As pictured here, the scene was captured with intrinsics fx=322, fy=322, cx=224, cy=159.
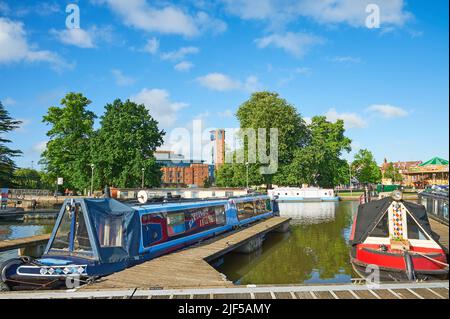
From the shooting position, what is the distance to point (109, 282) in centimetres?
936

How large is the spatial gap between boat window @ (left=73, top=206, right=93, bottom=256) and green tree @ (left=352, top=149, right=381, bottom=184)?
250 feet

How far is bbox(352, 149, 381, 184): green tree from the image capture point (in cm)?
7744

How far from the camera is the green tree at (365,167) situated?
254 ft

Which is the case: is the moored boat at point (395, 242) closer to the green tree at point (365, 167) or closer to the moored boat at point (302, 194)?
the moored boat at point (302, 194)

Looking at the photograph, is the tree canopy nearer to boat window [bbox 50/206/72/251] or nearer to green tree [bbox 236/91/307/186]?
green tree [bbox 236/91/307/186]

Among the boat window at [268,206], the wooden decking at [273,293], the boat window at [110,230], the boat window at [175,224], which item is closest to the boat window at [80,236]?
the boat window at [110,230]

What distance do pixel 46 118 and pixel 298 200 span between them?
143 ft

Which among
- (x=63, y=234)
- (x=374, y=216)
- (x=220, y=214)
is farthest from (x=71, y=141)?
(x=374, y=216)

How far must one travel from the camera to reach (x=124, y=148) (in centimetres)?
4656

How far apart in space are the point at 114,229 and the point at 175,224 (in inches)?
159

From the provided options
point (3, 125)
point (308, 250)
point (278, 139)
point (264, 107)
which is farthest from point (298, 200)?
point (3, 125)

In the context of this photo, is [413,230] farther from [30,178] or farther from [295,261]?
[30,178]

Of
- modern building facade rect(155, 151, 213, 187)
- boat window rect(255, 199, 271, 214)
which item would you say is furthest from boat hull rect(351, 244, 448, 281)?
modern building facade rect(155, 151, 213, 187)
